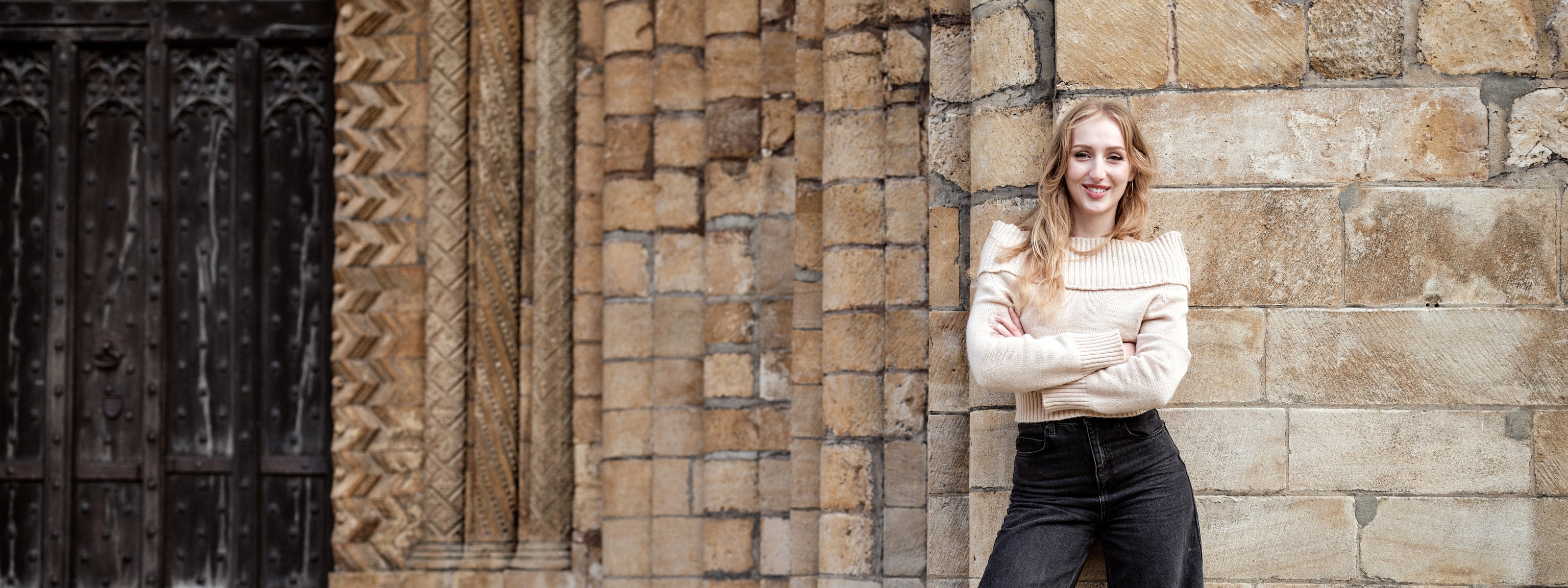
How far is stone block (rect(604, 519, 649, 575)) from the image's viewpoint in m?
3.76

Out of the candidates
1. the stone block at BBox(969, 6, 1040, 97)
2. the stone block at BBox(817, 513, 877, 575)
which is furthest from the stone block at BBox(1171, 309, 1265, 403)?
the stone block at BBox(817, 513, 877, 575)

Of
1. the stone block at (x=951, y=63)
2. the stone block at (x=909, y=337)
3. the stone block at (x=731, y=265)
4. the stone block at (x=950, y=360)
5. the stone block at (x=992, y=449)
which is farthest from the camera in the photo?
the stone block at (x=731, y=265)

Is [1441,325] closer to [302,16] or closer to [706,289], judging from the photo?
[706,289]

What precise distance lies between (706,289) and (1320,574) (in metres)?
2.05

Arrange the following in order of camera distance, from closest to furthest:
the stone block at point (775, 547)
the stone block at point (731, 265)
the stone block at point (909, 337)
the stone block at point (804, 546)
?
the stone block at point (909, 337)
the stone block at point (804, 546)
the stone block at point (775, 547)
the stone block at point (731, 265)

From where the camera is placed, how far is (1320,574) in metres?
2.66

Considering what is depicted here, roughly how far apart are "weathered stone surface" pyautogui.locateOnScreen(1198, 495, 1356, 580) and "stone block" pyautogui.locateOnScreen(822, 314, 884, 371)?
1070 mm

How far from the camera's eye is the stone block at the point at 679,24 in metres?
3.85

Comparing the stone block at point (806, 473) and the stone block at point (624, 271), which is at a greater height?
the stone block at point (624, 271)

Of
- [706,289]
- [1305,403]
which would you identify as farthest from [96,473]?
[1305,403]

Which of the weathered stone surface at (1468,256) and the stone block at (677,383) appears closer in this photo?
the weathered stone surface at (1468,256)

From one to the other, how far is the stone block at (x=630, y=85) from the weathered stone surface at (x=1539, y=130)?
2.57 meters

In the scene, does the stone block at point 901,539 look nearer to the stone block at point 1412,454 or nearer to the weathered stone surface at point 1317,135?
the stone block at point 1412,454

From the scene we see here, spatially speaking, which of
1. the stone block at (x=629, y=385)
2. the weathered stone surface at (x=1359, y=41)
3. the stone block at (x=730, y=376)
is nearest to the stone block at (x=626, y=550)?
the stone block at (x=629, y=385)
